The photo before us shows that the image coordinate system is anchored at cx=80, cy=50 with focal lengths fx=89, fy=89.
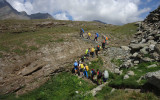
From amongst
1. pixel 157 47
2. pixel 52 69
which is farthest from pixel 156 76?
pixel 52 69

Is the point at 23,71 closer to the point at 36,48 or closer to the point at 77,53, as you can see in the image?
the point at 36,48

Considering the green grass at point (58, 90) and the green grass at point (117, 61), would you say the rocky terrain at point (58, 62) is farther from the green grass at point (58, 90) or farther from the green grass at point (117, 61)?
the green grass at point (58, 90)

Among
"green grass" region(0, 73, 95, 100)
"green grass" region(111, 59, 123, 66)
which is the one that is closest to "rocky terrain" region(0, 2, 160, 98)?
"green grass" region(111, 59, 123, 66)

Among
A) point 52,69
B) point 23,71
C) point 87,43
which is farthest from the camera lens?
point 87,43

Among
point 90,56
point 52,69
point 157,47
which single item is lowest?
point 52,69

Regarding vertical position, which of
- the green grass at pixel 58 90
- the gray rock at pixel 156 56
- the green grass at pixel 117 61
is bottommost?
the green grass at pixel 58 90

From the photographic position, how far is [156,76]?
631cm

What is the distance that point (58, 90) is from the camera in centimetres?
1195

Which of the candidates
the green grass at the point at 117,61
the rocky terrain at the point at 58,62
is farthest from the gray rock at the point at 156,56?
the green grass at the point at 117,61

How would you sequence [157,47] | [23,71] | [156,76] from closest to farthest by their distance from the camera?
1. [156,76]
2. [157,47]
3. [23,71]

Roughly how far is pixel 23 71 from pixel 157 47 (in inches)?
779

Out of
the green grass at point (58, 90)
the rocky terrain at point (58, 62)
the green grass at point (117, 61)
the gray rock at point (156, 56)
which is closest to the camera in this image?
the rocky terrain at point (58, 62)

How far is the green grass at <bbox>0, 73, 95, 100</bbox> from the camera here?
1092 cm

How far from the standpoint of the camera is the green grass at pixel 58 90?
10.9 metres
